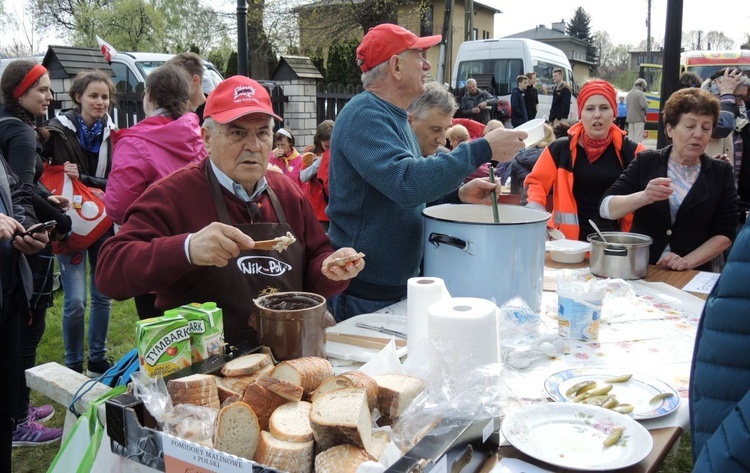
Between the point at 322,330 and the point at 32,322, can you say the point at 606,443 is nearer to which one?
the point at 322,330

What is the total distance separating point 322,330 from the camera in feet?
5.20

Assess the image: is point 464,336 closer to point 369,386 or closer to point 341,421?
point 369,386

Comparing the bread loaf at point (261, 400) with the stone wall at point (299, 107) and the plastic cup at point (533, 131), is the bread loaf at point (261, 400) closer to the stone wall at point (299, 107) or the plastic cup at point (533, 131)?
the plastic cup at point (533, 131)

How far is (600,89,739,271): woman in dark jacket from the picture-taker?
10.1 ft

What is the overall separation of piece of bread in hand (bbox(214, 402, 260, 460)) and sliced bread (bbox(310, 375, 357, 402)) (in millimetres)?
162

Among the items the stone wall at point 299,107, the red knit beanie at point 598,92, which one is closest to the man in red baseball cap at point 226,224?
the red knit beanie at point 598,92

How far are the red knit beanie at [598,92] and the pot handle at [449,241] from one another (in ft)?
6.51

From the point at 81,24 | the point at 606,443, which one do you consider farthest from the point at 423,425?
the point at 81,24

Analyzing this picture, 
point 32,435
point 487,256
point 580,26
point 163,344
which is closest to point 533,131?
point 487,256

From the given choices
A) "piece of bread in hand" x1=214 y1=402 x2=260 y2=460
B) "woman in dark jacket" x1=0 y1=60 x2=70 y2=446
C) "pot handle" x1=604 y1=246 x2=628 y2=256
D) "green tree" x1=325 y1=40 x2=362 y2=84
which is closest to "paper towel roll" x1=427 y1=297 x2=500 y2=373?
"piece of bread in hand" x1=214 y1=402 x2=260 y2=460

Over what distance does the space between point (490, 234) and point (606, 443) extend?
861 millimetres

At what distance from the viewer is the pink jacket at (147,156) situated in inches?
115

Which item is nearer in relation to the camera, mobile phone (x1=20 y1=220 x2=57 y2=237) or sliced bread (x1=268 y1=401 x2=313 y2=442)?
sliced bread (x1=268 y1=401 x2=313 y2=442)

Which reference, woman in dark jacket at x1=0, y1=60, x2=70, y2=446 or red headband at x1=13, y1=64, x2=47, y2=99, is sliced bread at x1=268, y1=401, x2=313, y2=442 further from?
red headband at x1=13, y1=64, x2=47, y2=99
